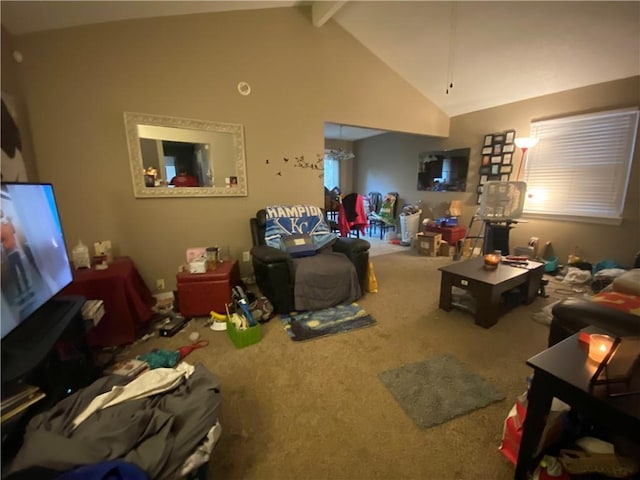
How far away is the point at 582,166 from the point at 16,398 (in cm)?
505

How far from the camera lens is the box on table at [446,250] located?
4.34 m

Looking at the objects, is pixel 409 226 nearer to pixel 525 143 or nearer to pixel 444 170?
pixel 444 170

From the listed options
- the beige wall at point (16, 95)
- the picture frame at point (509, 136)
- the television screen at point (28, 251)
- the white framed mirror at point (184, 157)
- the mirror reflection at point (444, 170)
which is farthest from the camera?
the mirror reflection at point (444, 170)

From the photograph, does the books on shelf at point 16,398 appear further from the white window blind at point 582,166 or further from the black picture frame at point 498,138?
the black picture frame at point 498,138

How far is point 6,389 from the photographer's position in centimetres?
90

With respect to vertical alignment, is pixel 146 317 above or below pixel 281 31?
below

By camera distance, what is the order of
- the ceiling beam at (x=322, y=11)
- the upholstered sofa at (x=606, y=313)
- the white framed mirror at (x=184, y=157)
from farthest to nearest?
the ceiling beam at (x=322, y=11)
the white framed mirror at (x=184, y=157)
the upholstered sofa at (x=606, y=313)

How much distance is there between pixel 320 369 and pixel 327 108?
9.50 feet

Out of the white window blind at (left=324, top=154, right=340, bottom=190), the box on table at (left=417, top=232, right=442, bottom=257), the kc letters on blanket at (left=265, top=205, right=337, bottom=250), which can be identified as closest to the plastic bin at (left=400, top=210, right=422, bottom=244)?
the box on table at (left=417, top=232, right=442, bottom=257)

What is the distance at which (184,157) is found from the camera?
264 cm

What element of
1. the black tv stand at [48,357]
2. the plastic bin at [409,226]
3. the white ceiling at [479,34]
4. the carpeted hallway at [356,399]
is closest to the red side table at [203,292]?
the carpeted hallway at [356,399]

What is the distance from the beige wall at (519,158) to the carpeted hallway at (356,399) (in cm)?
173

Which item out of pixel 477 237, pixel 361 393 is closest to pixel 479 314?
pixel 361 393

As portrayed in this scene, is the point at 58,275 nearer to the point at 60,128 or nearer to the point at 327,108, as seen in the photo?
the point at 60,128
